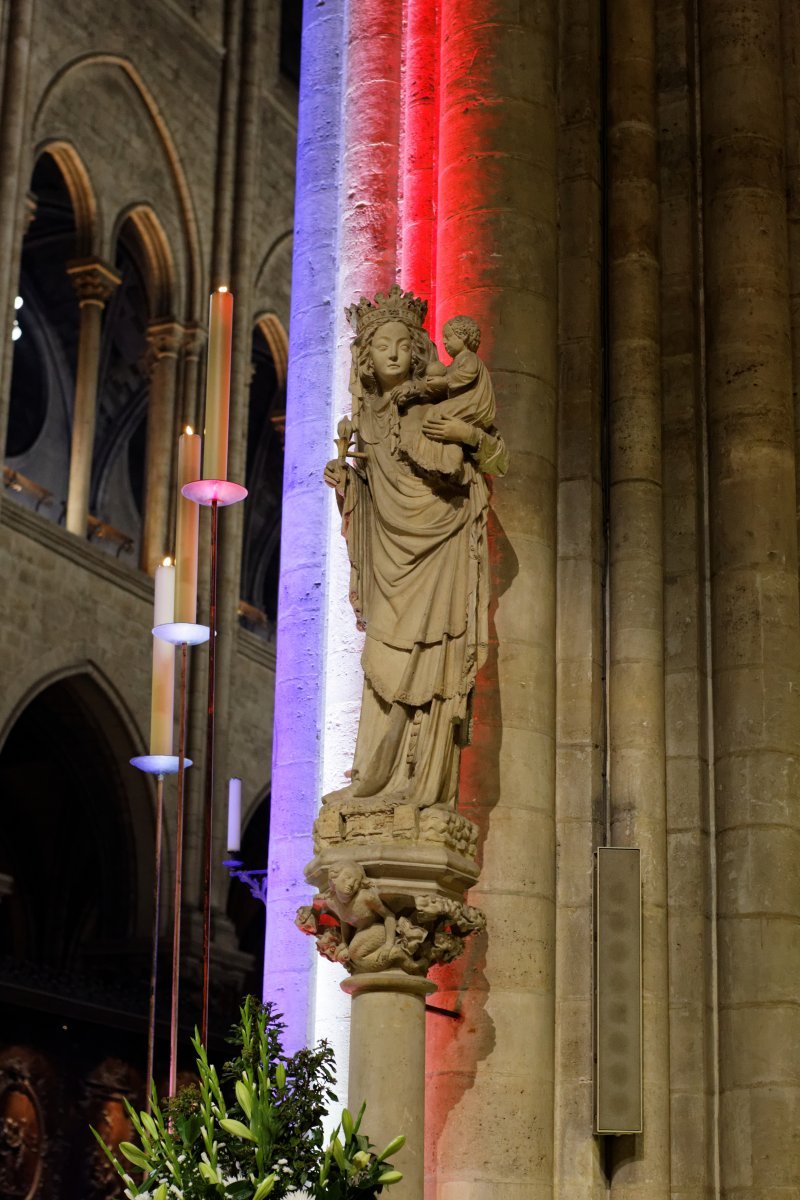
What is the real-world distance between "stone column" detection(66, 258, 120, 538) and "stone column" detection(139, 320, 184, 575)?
31.1 inches

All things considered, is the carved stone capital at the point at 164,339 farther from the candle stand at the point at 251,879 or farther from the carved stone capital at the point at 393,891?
the carved stone capital at the point at 393,891

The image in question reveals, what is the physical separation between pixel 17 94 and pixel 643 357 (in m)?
12.7

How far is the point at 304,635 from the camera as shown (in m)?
7.14

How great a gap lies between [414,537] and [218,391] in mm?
1176

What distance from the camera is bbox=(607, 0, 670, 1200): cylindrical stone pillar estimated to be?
6359 millimetres

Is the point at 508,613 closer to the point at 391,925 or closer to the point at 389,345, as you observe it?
the point at 389,345

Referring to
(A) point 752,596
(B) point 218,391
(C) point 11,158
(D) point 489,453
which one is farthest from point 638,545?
(C) point 11,158

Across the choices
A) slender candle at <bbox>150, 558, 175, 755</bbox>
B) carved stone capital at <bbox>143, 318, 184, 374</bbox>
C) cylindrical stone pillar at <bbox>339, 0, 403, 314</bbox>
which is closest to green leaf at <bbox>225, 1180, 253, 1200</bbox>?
slender candle at <bbox>150, 558, 175, 755</bbox>

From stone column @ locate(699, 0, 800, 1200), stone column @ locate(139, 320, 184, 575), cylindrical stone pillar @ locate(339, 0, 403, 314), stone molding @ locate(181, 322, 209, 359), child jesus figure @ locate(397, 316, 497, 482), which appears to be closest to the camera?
child jesus figure @ locate(397, 316, 497, 482)

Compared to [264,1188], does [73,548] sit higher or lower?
higher

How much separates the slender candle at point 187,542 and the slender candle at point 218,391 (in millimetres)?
640

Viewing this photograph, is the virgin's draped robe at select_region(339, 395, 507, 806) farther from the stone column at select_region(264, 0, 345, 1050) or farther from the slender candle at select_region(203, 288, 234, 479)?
the stone column at select_region(264, 0, 345, 1050)

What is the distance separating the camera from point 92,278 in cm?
2012

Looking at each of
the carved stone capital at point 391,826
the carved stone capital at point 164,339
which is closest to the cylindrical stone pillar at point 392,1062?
the carved stone capital at point 391,826
